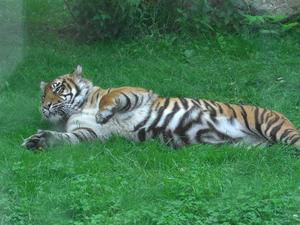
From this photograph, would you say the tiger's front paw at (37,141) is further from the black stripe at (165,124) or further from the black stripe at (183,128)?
the black stripe at (183,128)

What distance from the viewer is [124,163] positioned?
7062 millimetres

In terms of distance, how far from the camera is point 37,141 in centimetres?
766

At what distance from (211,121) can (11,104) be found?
2.29 meters

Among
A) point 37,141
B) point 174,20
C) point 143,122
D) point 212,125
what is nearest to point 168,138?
point 143,122

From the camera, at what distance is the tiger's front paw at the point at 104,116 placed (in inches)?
312

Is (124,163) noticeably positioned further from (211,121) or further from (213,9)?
(213,9)

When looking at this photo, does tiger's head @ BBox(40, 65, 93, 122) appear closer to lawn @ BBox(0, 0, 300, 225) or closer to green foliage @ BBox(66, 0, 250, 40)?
lawn @ BBox(0, 0, 300, 225)

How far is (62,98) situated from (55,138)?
32.2 inches

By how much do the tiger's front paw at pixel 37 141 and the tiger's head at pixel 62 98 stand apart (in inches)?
27.9

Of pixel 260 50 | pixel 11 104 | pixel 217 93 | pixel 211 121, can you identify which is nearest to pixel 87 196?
pixel 211 121

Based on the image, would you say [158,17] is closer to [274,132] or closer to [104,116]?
[104,116]

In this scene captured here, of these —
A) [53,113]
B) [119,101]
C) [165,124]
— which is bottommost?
[53,113]

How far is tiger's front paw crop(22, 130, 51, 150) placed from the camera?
761cm

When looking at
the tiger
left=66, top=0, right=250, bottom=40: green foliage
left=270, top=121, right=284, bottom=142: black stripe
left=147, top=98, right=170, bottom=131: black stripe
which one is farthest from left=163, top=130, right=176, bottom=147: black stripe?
left=66, top=0, right=250, bottom=40: green foliage
